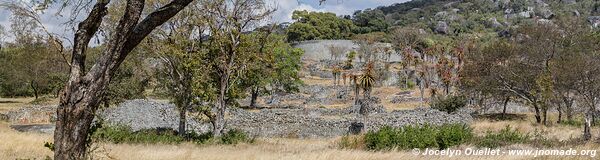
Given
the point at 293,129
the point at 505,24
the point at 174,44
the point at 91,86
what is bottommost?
the point at 293,129

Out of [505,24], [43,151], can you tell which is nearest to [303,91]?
[43,151]

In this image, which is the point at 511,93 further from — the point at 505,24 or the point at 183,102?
the point at 505,24

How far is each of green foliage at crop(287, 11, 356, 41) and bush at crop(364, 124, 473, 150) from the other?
10732 cm

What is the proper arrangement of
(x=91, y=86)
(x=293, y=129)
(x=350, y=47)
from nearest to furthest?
1. (x=91, y=86)
2. (x=293, y=129)
3. (x=350, y=47)

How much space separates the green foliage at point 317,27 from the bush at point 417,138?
352 feet

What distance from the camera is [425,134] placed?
670 inches

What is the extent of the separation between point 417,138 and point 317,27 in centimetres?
12146

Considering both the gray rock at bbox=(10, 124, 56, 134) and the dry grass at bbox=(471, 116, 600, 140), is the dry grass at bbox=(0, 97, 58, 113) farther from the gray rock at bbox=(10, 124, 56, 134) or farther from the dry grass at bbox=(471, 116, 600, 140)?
the dry grass at bbox=(471, 116, 600, 140)

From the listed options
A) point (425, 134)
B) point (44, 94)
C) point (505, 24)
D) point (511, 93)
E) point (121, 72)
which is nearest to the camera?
point (425, 134)

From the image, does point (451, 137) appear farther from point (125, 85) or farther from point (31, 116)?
point (31, 116)

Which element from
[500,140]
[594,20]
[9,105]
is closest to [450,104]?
[500,140]

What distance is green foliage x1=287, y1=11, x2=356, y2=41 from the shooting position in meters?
132

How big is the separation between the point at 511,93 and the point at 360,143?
112ft

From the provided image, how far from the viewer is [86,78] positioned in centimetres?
598
